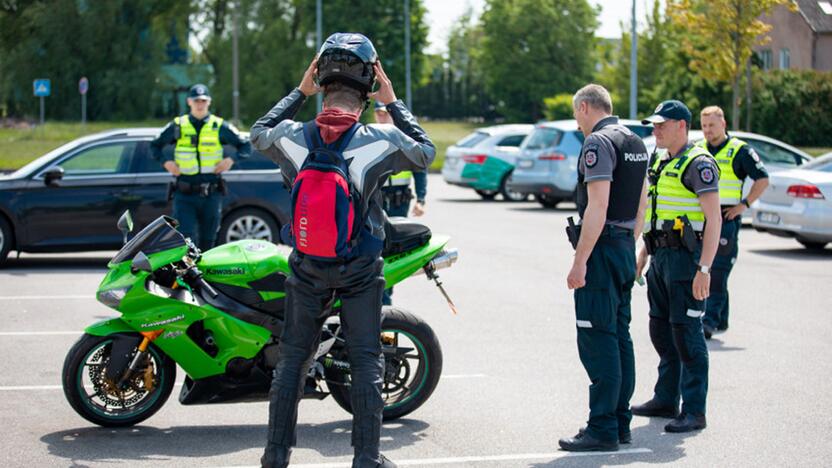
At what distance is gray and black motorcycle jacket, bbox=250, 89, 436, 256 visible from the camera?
496cm

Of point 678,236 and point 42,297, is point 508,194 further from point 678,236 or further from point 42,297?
point 678,236

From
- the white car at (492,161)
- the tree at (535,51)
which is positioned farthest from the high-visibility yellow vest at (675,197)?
the tree at (535,51)

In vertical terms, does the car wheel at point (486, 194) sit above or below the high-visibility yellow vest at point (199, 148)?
below

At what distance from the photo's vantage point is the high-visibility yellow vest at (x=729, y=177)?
911 centimetres

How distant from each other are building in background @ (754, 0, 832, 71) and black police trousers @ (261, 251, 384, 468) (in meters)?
49.6

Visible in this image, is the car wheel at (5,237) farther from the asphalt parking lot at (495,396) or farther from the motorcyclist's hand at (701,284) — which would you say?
the motorcyclist's hand at (701,284)

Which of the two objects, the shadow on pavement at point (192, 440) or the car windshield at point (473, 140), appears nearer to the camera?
the shadow on pavement at point (192, 440)

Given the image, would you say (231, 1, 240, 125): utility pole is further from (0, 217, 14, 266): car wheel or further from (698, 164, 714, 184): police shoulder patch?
(698, 164, 714, 184): police shoulder patch

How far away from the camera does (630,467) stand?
5664 mm

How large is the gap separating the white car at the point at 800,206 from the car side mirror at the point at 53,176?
8.56 m

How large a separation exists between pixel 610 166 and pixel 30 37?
5863 cm

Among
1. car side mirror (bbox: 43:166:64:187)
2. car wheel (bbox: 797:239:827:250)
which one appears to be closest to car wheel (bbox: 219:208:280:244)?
car side mirror (bbox: 43:166:64:187)

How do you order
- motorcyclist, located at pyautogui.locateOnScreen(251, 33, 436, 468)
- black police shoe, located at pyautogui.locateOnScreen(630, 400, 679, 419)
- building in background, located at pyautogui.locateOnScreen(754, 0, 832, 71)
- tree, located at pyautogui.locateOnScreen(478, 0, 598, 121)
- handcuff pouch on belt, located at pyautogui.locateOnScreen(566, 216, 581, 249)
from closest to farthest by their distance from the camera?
motorcyclist, located at pyautogui.locateOnScreen(251, 33, 436, 468)
handcuff pouch on belt, located at pyautogui.locateOnScreen(566, 216, 581, 249)
black police shoe, located at pyautogui.locateOnScreen(630, 400, 679, 419)
building in background, located at pyautogui.locateOnScreen(754, 0, 832, 71)
tree, located at pyautogui.locateOnScreen(478, 0, 598, 121)

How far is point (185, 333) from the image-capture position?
6160 mm
